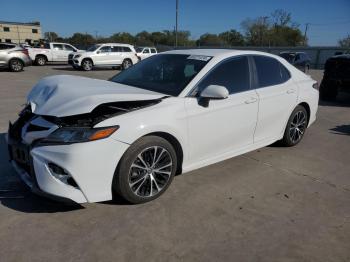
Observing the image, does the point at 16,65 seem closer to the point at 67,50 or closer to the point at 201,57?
the point at 67,50

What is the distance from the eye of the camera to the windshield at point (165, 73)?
151 inches

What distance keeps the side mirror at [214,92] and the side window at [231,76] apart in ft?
0.62

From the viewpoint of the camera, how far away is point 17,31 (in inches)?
3039

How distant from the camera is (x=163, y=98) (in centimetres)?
353

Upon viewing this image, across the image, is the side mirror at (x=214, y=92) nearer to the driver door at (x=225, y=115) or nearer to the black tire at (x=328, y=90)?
the driver door at (x=225, y=115)

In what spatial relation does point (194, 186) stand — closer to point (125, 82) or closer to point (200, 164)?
point (200, 164)

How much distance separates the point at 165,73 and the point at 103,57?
17866 mm

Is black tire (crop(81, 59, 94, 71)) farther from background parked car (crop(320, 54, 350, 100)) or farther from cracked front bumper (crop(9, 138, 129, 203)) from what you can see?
cracked front bumper (crop(9, 138, 129, 203))

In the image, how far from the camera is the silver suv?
1714 cm

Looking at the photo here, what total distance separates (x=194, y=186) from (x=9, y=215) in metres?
1.98

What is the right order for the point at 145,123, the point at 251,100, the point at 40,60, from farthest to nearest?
1. the point at 40,60
2. the point at 251,100
3. the point at 145,123

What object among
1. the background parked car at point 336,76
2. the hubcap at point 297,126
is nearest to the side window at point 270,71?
the hubcap at point 297,126

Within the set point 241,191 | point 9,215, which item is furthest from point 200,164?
point 9,215

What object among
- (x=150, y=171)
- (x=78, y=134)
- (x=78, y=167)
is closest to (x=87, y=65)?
(x=150, y=171)
